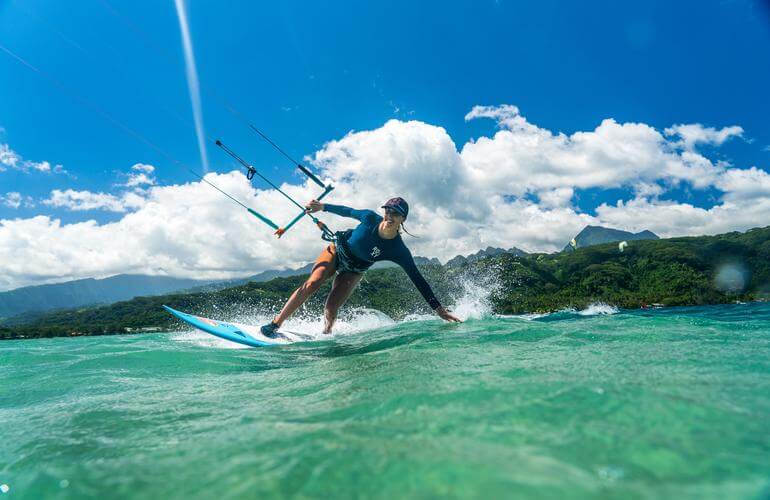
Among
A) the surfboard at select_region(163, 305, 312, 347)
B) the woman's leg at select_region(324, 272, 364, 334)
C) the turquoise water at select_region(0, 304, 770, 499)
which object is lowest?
the turquoise water at select_region(0, 304, 770, 499)

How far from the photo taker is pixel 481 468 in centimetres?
185

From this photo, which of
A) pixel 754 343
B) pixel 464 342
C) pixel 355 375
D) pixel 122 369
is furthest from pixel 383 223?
pixel 754 343

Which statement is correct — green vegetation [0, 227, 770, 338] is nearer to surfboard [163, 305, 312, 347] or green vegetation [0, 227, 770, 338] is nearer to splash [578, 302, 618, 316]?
splash [578, 302, 618, 316]

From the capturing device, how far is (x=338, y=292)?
10.8 metres

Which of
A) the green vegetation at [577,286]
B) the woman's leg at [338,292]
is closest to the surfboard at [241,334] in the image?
the woman's leg at [338,292]

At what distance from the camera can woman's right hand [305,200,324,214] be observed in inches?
371

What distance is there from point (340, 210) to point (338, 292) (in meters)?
2.39

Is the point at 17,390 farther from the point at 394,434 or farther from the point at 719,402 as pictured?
the point at 719,402

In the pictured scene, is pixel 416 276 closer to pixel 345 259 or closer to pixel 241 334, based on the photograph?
pixel 345 259

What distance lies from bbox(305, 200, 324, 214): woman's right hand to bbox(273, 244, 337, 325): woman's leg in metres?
1.14

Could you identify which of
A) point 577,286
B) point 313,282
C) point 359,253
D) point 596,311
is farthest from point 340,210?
point 577,286

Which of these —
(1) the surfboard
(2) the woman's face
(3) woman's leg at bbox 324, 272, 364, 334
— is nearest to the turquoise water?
(1) the surfboard

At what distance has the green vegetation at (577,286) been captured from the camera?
9644 cm

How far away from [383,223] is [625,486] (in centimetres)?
743
